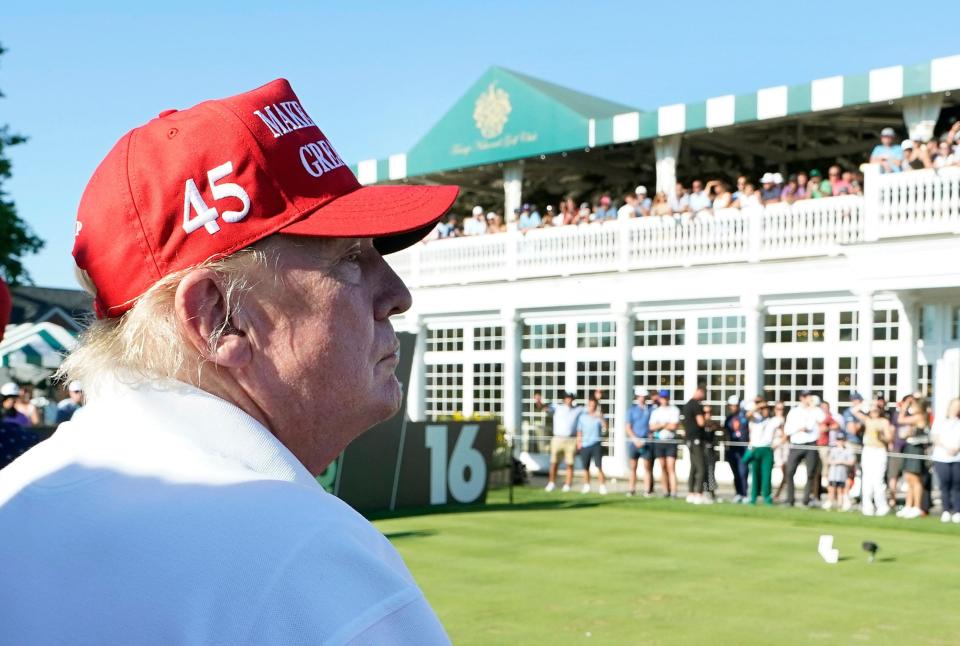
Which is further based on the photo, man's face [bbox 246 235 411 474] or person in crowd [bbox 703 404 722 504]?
person in crowd [bbox 703 404 722 504]

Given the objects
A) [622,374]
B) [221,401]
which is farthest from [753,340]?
[221,401]

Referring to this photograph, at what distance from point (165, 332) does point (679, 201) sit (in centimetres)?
2206

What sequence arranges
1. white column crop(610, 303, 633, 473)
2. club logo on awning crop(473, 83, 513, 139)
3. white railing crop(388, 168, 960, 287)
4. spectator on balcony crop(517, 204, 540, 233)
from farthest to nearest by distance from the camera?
club logo on awning crop(473, 83, 513, 139), spectator on balcony crop(517, 204, 540, 233), white column crop(610, 303, 633, 473), white railing crop(388, 168, 960, 287)

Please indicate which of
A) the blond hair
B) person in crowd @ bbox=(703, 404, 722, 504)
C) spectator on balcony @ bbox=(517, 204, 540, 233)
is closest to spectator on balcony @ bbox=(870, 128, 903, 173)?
person in crowd @ bbox=(703, 404, 722, 504)

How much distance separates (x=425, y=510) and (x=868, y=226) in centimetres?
934

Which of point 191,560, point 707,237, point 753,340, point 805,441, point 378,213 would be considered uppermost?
point 707,237

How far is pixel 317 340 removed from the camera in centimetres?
150

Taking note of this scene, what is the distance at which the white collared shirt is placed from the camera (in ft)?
3.16

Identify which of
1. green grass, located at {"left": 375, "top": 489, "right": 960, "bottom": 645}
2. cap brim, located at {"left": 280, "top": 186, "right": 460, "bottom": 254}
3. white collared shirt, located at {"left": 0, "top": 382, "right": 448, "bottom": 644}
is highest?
cap brim, located at {"left": 280, "top": 186, "right": 460, "bottom": 254}

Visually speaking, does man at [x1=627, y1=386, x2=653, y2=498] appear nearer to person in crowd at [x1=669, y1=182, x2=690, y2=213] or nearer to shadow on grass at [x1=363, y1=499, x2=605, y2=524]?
shadow on grass at [x1=363, y1=499, x2=605, y2=524]

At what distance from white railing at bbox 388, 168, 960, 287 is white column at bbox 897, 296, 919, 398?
1.73 meters

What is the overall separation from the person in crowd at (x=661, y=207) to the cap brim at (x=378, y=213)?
21412 millimetres

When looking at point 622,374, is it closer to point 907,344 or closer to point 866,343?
point 866,343

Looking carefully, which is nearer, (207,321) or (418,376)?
(207,321)
